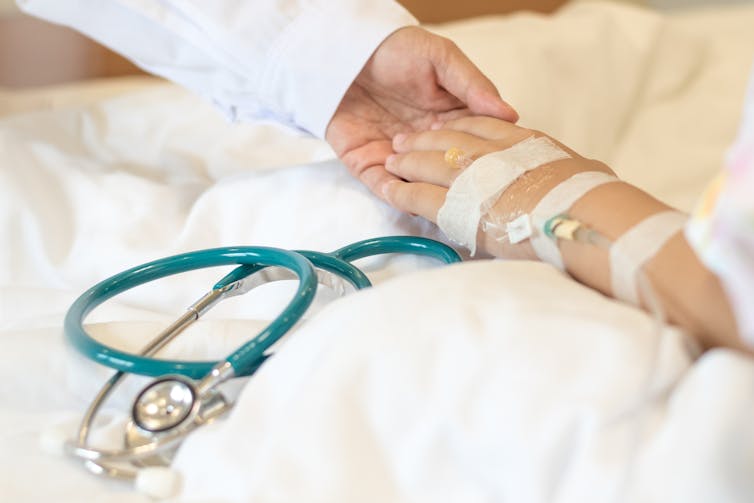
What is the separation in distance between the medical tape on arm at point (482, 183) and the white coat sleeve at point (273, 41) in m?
0.22

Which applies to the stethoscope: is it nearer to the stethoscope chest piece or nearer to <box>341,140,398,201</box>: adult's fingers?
the stethoscope chest piece

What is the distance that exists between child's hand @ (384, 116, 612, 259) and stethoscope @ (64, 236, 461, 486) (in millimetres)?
125

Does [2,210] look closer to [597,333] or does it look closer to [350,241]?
[350,241]

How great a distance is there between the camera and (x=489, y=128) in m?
0.87

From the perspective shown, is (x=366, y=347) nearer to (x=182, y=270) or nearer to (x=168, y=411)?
(x=168, y=411)

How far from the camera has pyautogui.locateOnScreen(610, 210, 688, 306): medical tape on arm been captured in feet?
2.07

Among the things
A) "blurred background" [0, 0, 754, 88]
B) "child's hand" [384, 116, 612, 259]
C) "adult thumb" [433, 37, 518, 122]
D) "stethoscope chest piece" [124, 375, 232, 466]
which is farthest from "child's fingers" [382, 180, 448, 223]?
"blurred background" [0, 0, 754, 88]

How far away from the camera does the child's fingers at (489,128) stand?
0.85 metres

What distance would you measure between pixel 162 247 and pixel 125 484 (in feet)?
1.21

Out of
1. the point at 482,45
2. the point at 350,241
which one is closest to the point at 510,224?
the point at 350,241

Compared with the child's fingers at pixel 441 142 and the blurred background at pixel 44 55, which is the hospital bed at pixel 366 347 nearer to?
the child's fingers at pixel 441 142

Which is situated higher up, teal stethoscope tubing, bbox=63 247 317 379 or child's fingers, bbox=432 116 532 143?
child's fingers, bbox=432 116 532 143

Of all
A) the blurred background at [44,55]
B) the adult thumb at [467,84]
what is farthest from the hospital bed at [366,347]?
the blurred background at [44,55]

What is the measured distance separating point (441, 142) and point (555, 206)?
0.65 ft
